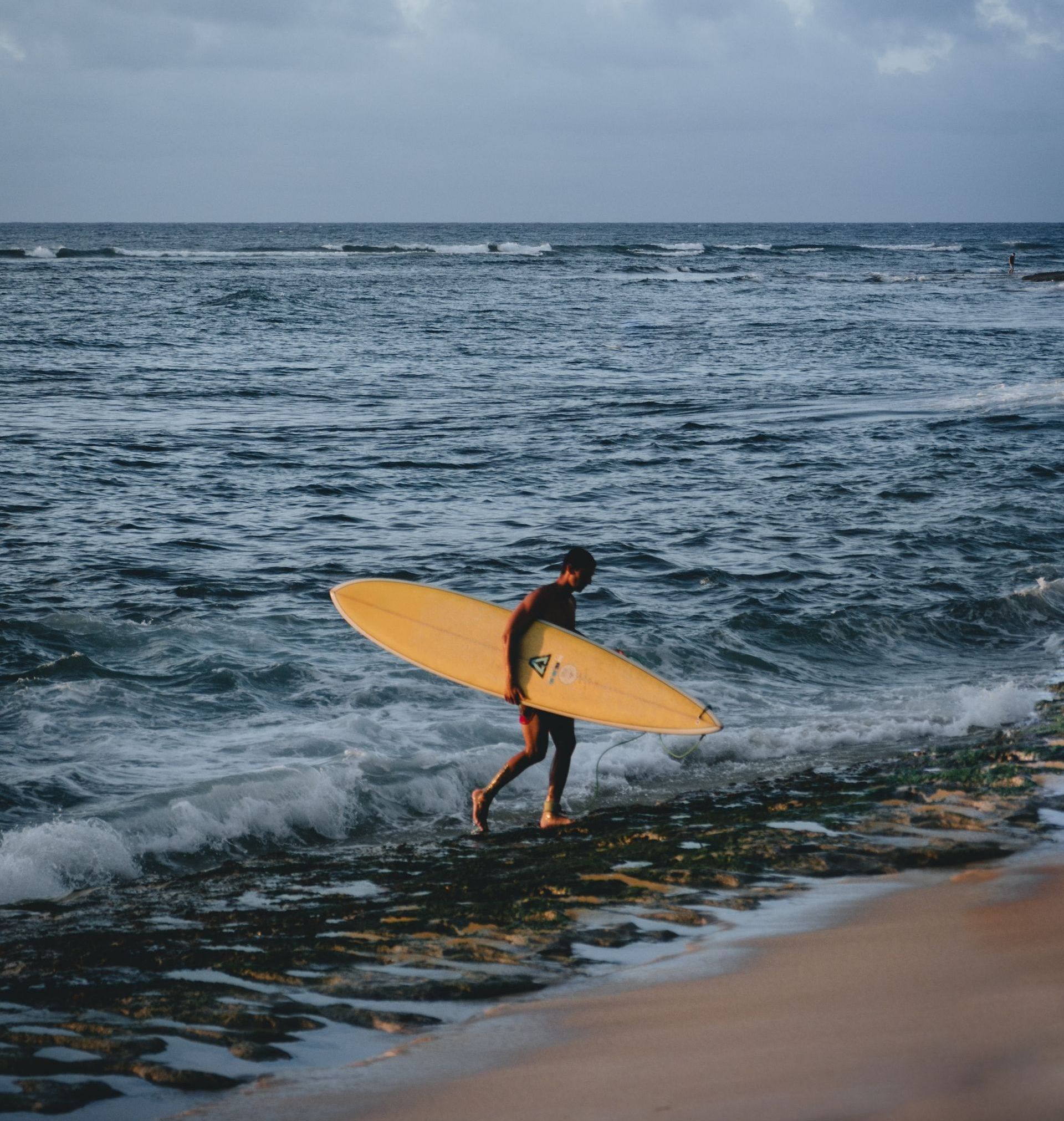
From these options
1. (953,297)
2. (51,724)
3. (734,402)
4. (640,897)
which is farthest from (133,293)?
(640,897)

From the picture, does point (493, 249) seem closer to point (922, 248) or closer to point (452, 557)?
point (922, 248)

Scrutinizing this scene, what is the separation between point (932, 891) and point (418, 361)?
27010 mm

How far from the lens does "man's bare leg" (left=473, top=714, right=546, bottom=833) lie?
6.95 m

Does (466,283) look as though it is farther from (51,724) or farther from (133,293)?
(51,724)

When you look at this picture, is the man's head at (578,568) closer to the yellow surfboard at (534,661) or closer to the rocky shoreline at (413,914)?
the yellow surfboard at (534,661)

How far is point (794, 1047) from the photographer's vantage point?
3439mm

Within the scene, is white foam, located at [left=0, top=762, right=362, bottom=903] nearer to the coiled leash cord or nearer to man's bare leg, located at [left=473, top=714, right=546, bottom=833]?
man's bare leg, located at [left=473, top=714, right=546, bottom=833]

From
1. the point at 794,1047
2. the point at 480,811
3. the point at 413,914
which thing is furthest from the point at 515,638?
the point at 794,1047

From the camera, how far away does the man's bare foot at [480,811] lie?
6.98 m

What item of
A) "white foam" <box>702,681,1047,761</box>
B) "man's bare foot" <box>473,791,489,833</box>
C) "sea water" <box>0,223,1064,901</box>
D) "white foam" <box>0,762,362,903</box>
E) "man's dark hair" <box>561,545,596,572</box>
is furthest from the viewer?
"white foam" <box>702,681,1047,761</box>

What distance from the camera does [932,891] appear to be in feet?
16.4

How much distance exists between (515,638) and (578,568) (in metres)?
0.63

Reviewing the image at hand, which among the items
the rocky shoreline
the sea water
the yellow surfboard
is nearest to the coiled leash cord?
the sea water

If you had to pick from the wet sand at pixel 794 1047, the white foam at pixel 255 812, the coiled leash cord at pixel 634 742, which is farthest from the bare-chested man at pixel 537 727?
the wet sand at pixel 794 1047
